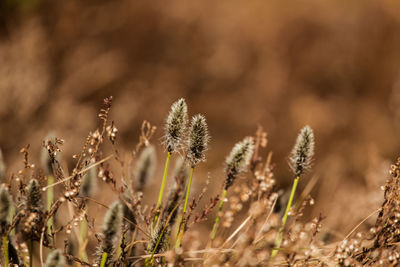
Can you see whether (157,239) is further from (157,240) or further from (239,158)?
(239,158)

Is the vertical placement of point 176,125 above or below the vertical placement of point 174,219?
above

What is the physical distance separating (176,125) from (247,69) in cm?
180

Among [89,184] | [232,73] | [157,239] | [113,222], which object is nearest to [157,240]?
[157,239]

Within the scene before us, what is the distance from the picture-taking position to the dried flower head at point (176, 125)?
0.50 m

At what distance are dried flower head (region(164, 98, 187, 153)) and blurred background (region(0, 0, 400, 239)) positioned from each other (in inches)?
57.0

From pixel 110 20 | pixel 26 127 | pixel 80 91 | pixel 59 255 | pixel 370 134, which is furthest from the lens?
pixel 370 134

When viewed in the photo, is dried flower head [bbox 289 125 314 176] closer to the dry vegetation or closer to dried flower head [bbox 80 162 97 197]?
the dry vegetation

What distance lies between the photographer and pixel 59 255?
442 mm

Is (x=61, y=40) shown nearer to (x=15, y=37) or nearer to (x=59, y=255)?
(x=15, y=37)

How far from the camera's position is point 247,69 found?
2240 mm

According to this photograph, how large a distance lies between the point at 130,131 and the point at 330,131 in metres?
1.15

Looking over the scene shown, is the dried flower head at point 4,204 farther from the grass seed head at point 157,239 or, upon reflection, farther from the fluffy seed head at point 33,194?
the grass seed head at point 157,239

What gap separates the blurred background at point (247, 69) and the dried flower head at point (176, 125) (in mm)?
1447

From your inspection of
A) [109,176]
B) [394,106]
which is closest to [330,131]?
[394,106]
